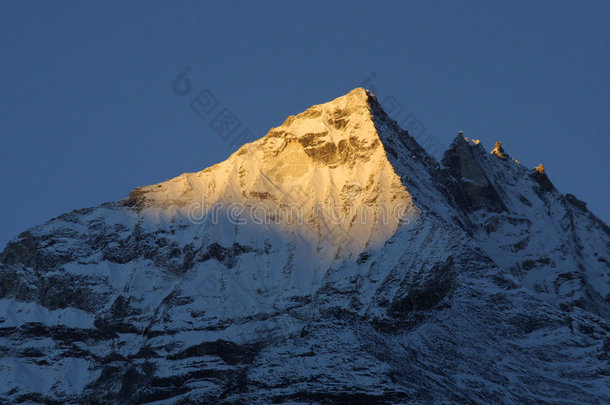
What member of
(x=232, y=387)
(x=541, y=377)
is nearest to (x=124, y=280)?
(x=232, y=387)

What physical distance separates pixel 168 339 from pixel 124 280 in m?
19.6

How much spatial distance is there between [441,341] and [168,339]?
127 ft

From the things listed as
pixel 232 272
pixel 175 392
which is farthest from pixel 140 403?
pixel 232 272

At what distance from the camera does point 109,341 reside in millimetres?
181500

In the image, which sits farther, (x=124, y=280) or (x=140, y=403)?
(x=124, y=280)

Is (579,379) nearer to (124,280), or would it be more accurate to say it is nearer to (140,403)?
(140,403)

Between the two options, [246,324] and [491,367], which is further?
[246,324]

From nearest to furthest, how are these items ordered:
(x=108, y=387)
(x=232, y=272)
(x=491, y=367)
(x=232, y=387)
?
(x=232, y=387)
(x=491, y=367)
(x=108, y=387)
(x=232, y=272)

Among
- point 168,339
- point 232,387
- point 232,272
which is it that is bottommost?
point 232,387

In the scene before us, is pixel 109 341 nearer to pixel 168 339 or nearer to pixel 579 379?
pixel 168 339

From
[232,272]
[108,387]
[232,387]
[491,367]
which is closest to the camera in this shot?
[232,387]

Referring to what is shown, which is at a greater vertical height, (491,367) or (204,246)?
(204,246)

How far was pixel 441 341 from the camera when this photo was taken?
16162cm

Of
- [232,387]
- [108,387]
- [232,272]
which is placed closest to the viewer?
[232,387]
